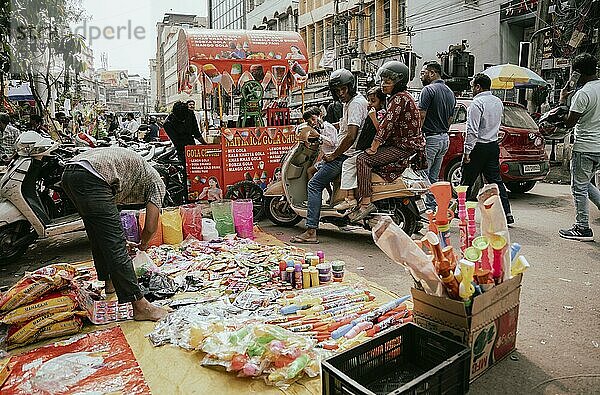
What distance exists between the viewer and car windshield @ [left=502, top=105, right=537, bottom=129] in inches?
302

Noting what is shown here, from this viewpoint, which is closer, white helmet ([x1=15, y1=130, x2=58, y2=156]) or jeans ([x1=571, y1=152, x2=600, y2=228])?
white helmet ([x1=15, y1=130, x2=58, y2=156])

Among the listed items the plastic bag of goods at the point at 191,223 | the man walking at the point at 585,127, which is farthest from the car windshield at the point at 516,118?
the plastic bag of goods at the point at 191,223

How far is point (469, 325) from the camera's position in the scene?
2.44 metres

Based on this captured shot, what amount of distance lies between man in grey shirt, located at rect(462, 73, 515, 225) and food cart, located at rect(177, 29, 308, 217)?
257 centimetres

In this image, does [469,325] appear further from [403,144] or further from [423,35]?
[423,35]

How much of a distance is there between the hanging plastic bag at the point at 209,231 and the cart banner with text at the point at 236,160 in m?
1.27

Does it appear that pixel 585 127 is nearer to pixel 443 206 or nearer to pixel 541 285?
pixel 541 285

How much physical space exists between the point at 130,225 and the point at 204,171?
1.78m

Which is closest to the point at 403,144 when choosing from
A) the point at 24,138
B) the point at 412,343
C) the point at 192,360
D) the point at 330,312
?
the point at 330,312

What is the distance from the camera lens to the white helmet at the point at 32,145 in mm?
4844

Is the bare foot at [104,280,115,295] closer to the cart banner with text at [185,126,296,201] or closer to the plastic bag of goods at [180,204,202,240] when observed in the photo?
the plastic bag of goods at [180,204,202,240]

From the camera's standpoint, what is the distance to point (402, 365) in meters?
2.60

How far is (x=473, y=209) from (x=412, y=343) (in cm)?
89

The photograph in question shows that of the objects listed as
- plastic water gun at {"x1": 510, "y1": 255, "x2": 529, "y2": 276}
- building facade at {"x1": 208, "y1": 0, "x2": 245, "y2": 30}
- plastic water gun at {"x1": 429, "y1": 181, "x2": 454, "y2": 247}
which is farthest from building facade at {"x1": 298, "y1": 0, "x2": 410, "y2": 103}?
plastic water gun at {"x1": 510, "y1": 255, "x2": 529, "y2": 276}
